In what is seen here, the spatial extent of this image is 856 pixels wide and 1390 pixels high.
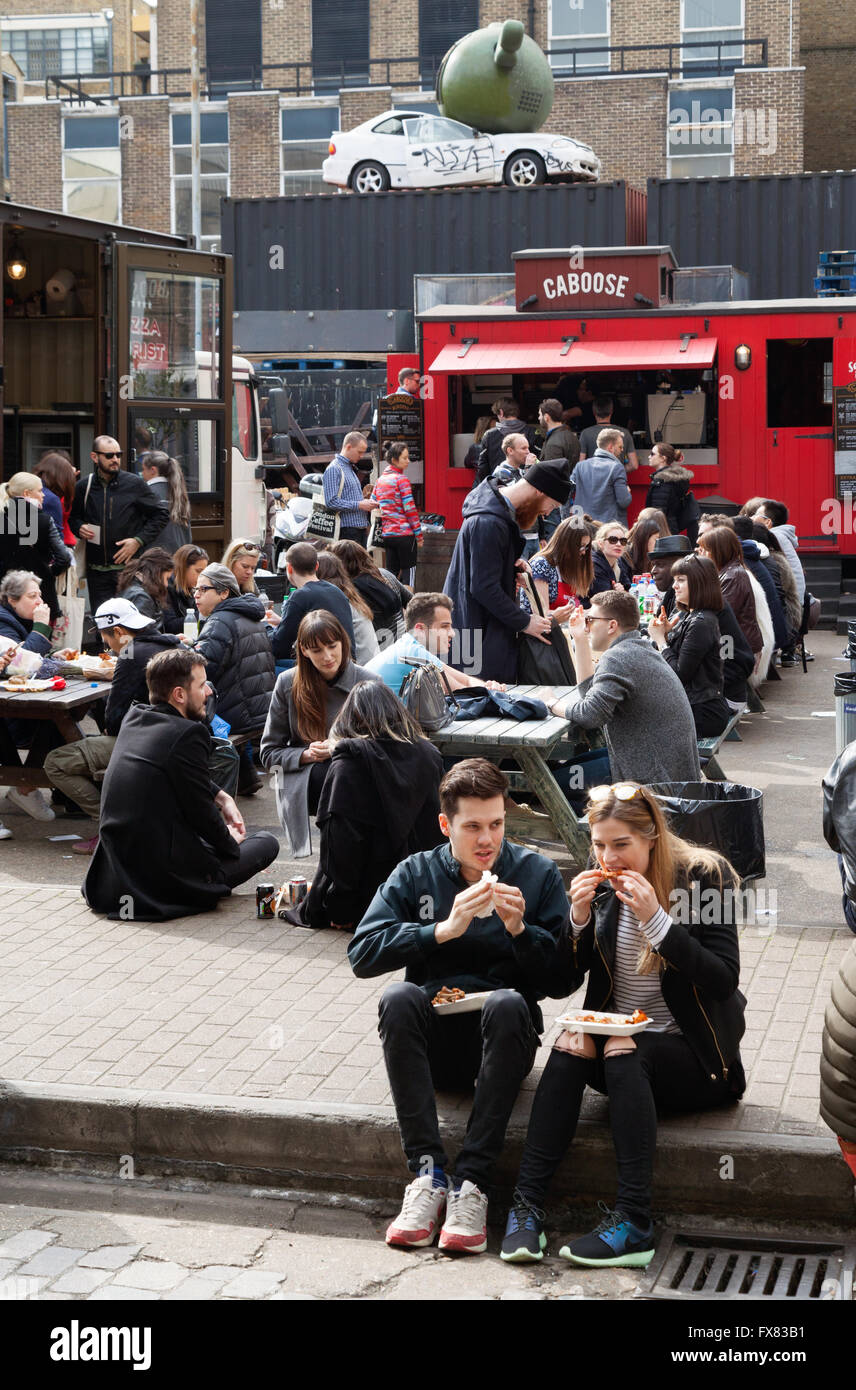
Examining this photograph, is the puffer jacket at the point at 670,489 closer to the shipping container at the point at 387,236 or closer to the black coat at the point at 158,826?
the black coat at the point at 158,826

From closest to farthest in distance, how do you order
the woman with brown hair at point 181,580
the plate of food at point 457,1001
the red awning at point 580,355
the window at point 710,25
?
the plate of food at point 457,1001, the woman with brown hair at point 181,580, the red awning at point 580,355, the window at point 710,25

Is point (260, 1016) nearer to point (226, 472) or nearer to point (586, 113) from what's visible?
point (226, 472)

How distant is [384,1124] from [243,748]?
15.3 ft

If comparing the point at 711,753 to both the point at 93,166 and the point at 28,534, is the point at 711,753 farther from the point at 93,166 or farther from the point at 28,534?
the point at 93,166

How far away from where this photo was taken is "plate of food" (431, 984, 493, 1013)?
15.7ft

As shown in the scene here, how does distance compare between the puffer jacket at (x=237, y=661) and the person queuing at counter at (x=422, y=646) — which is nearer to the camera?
the person queuing at counter at (x=422, y=646)

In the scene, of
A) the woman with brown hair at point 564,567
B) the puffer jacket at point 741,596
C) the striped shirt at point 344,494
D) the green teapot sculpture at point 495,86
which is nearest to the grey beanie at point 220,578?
the woman with brown hair at point 564,567

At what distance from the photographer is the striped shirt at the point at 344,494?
1495cm

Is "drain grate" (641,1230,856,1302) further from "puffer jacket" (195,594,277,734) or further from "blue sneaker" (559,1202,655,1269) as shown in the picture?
"puffer jacket" (195,594,277,734)

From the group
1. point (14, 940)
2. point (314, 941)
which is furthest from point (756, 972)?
point (14, 940)

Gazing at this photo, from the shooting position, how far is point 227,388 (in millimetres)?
14383

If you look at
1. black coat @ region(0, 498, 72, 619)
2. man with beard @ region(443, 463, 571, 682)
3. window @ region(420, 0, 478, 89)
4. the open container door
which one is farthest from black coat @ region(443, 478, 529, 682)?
window @ region(420, 0, 478, 89)

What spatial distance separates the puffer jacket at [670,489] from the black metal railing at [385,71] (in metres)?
24.2

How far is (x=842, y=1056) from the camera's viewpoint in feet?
13.3
